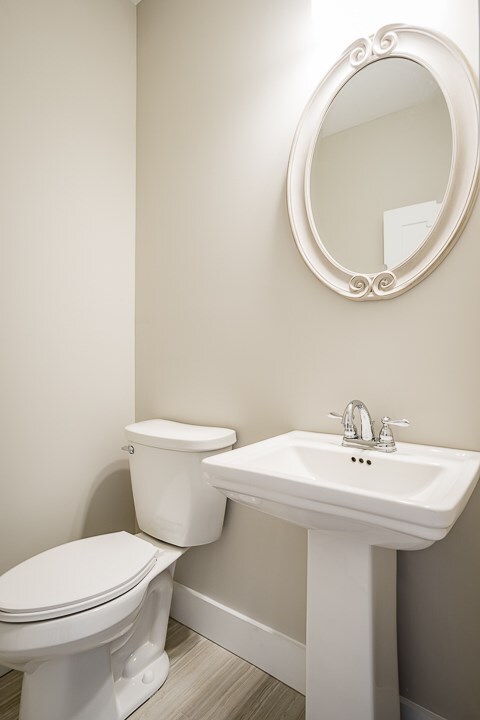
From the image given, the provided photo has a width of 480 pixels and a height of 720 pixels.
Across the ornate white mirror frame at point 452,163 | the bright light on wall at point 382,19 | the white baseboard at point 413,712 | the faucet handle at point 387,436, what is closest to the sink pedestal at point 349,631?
the white baseboard at point 413,712

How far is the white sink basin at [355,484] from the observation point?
2.37 ft

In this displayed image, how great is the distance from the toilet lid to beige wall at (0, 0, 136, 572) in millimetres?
334

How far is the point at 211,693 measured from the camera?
131cm

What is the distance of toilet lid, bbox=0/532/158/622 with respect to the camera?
1.02 m

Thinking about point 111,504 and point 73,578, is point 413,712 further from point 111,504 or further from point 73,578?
point 111,504

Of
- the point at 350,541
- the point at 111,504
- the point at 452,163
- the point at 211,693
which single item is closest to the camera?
the point at 350,541

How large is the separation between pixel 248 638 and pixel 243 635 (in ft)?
0.08

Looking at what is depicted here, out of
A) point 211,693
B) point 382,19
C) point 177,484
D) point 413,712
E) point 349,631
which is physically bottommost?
point 211,693

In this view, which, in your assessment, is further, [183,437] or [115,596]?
[183,437]

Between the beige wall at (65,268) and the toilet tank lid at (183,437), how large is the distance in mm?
321

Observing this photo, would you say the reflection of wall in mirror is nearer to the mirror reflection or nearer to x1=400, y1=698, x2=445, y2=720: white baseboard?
the mirror reflection

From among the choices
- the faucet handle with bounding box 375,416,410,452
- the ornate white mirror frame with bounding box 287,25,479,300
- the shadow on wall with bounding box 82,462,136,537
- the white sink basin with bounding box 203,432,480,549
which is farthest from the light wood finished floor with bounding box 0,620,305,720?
the ornate white mirror frame with bounding box 287,25,479,300

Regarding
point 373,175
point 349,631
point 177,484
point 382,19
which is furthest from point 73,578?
point 382,19

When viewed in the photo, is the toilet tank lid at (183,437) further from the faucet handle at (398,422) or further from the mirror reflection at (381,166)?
the mirror reflection at (381,166)
